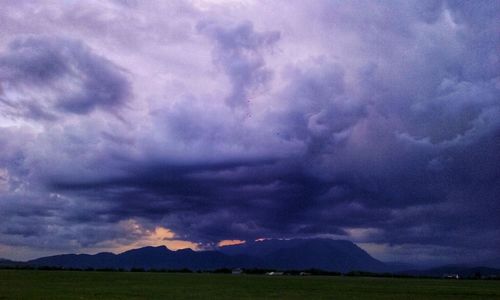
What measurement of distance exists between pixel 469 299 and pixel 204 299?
4189cm

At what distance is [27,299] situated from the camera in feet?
205

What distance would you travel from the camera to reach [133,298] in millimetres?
67875

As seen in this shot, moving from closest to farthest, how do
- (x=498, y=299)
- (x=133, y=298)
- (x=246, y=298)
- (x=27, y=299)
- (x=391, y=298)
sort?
1. (x=27, y=299)
2. (x=133, y=298)
3. (x=246, y=298)
4. (x=391, y=298)
5. (x=498, y=299)

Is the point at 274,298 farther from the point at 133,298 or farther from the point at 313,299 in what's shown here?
the point at 133,298

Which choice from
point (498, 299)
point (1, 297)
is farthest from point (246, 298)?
point (498, 299)

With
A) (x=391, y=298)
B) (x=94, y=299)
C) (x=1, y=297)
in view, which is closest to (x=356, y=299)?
(x=391, y=298)

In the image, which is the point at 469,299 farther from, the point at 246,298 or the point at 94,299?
the point at 94,299

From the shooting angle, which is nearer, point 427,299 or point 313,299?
point 313,299

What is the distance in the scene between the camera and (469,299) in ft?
272

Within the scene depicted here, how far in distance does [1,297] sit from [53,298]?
5827 millimetres

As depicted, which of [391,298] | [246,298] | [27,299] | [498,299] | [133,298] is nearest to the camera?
[27,299]

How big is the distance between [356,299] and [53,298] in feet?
131

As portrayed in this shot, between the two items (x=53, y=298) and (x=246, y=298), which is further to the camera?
(x=246, y=298)

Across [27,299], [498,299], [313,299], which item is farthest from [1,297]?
[498,299]
